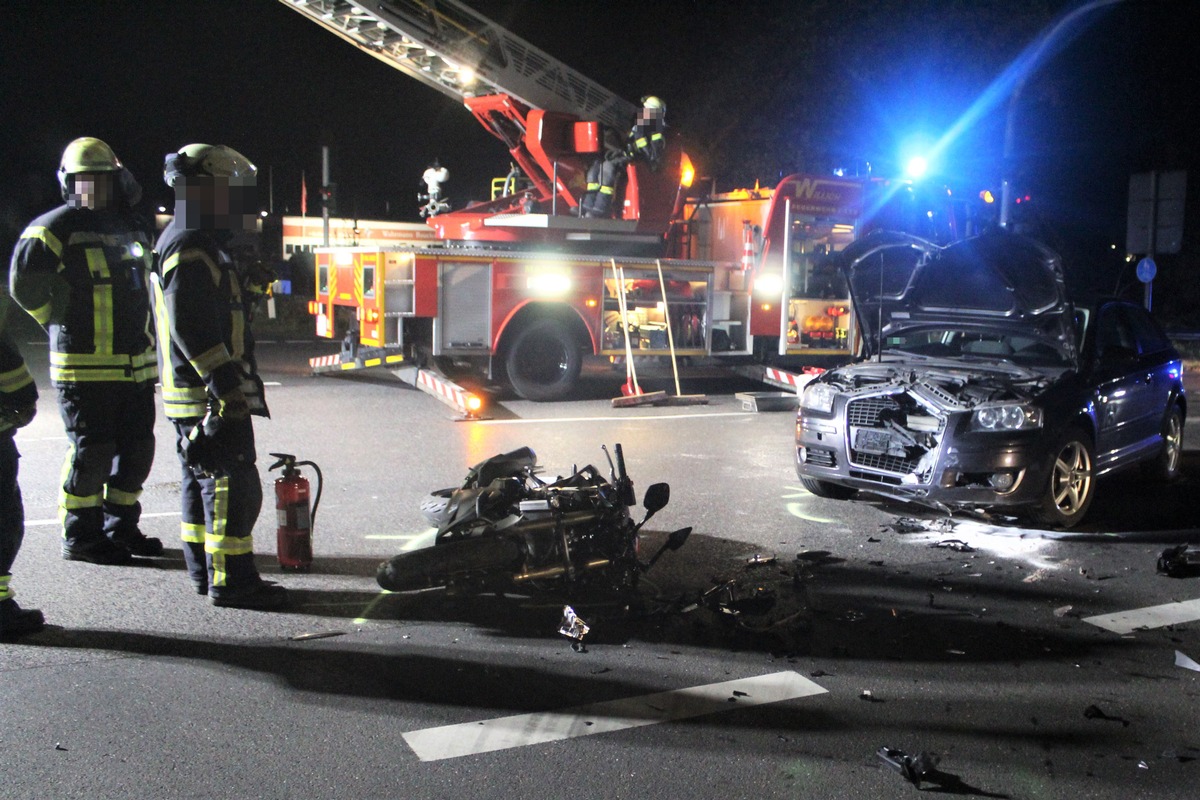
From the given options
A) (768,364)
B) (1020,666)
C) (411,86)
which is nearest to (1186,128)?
(768,364)

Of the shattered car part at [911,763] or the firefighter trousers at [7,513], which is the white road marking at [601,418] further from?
the shattered car part at [911,763]

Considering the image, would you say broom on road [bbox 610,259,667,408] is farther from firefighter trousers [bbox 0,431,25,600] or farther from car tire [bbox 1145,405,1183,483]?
firefighter trousers [bbox 0,431,25,600]

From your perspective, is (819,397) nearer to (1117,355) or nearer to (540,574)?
(1117,355)

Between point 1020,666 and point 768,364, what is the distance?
31.9ft

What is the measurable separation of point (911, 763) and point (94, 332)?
4.26m

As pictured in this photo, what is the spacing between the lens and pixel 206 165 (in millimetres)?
4785

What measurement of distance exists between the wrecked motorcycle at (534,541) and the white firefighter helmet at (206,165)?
181 cm

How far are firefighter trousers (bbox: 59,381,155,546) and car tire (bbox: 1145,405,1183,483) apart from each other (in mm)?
6857

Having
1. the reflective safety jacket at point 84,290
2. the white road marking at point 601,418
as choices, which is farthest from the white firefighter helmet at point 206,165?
the white road marking at point 601,418

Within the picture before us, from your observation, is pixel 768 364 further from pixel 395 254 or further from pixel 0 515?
pixel 0 515

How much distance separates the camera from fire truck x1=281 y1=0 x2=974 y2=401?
11531 millimetres

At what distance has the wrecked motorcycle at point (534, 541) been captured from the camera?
15.6 ft

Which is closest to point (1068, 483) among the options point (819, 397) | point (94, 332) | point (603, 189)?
point (819, 397)

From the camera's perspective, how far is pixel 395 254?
36.3 feet
